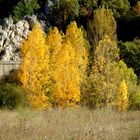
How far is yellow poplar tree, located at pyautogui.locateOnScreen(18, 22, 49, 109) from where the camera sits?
137 ft

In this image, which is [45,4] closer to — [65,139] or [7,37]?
[7,37]

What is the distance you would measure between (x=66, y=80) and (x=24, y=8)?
43.6 meters

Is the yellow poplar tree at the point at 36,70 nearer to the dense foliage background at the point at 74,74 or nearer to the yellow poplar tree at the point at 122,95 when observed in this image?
the dense foliage background at the point at 74,74

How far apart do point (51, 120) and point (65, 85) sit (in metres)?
28.3

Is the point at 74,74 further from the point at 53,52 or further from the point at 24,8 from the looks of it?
the point at 24,8

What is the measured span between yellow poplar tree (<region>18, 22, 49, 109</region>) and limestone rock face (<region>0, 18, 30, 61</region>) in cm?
2335

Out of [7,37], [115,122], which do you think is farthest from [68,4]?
[115,122]

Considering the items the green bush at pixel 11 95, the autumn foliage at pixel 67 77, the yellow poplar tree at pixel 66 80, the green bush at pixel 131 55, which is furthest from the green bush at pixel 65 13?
the green bush at pixel 11 95

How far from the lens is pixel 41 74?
42719 mm

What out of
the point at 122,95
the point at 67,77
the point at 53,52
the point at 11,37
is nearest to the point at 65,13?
the point at 11,37

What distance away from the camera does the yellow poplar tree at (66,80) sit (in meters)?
42.2

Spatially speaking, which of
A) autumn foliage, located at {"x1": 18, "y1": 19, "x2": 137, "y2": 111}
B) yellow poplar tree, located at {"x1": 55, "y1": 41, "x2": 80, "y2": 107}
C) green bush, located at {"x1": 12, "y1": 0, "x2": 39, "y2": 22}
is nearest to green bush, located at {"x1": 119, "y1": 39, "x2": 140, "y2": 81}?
autumn foliage, located at {"x1": 18, "y1": 19, "x2": 137, "y2": 111}

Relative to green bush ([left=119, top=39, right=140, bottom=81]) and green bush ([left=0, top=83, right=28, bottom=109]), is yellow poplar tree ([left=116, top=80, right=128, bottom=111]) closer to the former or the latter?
green bush ([left=0, top=83, right=28, bottom=109])

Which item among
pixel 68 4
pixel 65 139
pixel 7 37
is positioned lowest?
pixel 65 139
